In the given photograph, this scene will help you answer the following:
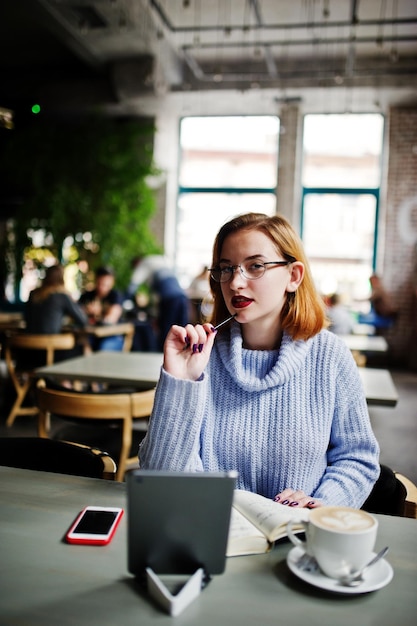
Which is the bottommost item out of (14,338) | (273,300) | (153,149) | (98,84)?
(14,338)

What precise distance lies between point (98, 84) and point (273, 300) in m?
7.77

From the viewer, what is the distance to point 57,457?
1.51 meters

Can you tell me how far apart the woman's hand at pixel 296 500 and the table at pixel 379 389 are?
1363mm

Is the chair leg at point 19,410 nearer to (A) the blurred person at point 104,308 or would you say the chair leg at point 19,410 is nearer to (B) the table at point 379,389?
(A) the blurred person at point 104,308

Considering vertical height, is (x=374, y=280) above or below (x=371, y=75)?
below

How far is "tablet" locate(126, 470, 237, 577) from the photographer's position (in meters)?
0.74

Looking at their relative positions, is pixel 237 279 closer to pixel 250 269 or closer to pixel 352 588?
pixel 250 269

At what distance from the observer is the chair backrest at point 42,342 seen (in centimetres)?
432

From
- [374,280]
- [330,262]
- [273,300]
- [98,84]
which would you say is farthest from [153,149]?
[273,300]

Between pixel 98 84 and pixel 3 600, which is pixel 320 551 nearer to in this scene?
pixel 3 600

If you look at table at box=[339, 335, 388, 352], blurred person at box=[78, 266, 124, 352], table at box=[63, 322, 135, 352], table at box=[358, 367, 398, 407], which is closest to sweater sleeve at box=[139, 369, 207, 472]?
table at box=[358, 367, 398, 407]

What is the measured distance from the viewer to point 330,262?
9234 millimetres

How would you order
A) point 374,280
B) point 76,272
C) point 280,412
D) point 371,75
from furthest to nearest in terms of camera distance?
point 76,272, point 374,280, point 371,75, point 280,412

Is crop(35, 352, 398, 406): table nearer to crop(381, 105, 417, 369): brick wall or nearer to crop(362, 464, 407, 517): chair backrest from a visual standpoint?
crop(362, 464, 407, 517): chair backrest
